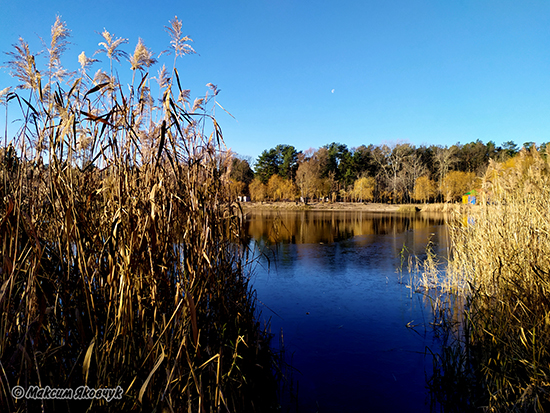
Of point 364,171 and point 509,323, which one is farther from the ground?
point 364,171

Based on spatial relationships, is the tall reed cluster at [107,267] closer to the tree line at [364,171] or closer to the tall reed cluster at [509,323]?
the tall reed cluster at [509,323]

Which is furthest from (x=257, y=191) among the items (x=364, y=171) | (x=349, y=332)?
(x=349, y=332)

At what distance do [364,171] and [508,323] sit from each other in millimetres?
50539

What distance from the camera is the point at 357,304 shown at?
221 inches

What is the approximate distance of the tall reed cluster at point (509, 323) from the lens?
8.24 feet

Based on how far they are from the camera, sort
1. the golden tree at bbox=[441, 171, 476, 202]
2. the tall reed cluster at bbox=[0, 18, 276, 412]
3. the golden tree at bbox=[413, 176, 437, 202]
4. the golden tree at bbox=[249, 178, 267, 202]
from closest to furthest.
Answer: the tall reed cluster at bbox=[0, 18, 276, 412] < the golden tree at bbox=[441, 171, 476, 202] < the golden tree at bbox=[413, 176, 437, 202] < the golden tree at bbox=[249, 178, 267, 202]

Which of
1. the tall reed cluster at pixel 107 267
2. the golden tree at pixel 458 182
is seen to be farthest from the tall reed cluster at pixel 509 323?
the golden tree at pixel 458 182

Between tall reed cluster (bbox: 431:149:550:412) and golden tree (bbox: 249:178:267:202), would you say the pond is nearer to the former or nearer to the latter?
tall reed cluster (bbox: 431:149:550:412)

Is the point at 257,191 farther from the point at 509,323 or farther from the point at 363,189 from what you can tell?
the point at 509,323

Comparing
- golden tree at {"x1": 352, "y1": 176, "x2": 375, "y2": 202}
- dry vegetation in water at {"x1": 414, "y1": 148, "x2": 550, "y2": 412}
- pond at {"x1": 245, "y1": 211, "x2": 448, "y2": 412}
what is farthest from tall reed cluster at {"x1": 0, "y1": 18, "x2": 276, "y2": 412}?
golden tree at {"x1": 352, "y1": 176, "x2": 375, "y2": 202}

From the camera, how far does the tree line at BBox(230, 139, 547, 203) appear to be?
44.9 metres

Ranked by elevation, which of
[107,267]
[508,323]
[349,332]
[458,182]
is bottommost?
[349,332]

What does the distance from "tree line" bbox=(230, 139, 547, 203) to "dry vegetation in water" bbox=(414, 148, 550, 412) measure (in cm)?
3964

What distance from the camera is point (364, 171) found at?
5134cm
